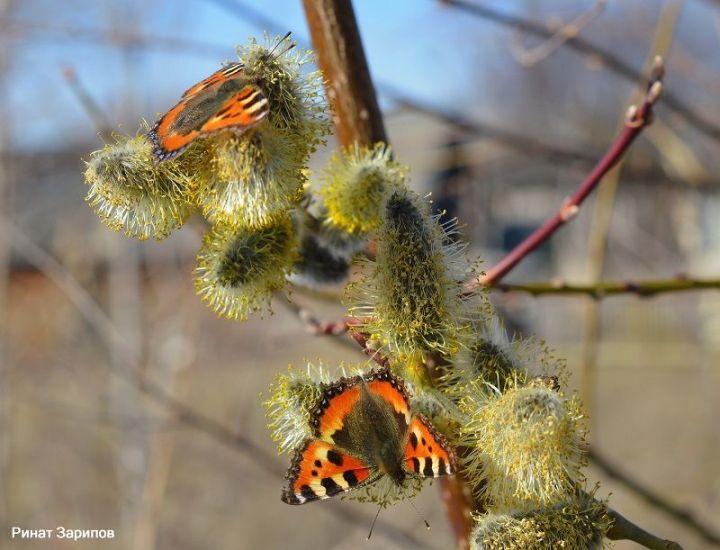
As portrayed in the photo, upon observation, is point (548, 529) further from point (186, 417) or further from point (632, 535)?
point (186, 417)

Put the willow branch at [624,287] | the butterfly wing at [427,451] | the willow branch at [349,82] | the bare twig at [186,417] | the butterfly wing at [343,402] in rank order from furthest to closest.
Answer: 1. the bare twig at [186,417]
2. the willow branch at [624,287]
3. the willow branch at [349,82]
4. the butterfly wing at [343,402]
5. the butterfly wing at [427,451]

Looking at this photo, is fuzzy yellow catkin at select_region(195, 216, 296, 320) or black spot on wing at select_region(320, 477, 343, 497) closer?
black spot on wing at select_region(320, 477, 343, 497)

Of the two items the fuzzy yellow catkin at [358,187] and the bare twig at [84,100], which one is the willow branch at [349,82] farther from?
the bare twig at [84,100]

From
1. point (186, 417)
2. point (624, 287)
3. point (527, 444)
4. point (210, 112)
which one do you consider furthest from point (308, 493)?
point (186, 417)

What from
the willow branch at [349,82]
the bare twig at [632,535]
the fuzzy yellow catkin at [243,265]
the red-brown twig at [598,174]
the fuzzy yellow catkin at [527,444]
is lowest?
the bare twig at [632,535]

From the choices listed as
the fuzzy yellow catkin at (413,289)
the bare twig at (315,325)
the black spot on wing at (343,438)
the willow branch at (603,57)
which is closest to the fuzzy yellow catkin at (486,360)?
the fuzzy yellow catkin at (413,289)

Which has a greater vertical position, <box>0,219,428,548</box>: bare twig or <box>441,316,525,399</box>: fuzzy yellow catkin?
<box>0,219,428,548</box>: bare twig

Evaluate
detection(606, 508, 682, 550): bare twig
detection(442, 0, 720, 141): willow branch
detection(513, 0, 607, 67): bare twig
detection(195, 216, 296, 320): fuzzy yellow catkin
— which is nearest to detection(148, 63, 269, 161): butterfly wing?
detection(195, 216, 296, 320): fuzzy yellow catkin

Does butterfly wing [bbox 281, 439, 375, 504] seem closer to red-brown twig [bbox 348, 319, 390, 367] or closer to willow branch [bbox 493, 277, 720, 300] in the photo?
red-brown twig [bbox 348, 319, 390, 367]
